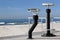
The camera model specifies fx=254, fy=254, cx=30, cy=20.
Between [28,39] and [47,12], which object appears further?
[47,12]

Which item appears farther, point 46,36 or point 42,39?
point 46,36

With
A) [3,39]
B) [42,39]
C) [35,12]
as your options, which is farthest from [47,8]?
[3,39]

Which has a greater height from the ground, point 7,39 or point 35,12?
point 35,12

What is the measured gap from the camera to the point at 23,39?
46.0 ft

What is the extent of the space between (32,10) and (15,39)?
75.2 inches

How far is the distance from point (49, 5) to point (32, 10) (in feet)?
4.99

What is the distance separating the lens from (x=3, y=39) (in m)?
14.0

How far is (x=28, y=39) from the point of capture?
46.2 ft

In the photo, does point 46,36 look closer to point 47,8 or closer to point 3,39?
point 47,8

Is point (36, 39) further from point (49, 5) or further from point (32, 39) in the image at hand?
point (49, 5)

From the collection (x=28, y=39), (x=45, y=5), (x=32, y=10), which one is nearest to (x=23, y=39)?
(x=28, y=39)

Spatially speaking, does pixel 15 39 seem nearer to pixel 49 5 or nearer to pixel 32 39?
pixel 32 39

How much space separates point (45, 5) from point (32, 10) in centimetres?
139

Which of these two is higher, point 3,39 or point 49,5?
point 49,5
